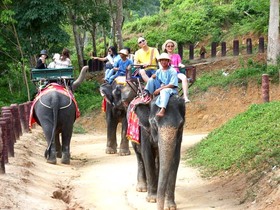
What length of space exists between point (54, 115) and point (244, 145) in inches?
176

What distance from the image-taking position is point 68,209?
36.0 ft

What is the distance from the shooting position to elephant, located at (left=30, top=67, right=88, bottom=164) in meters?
15.8

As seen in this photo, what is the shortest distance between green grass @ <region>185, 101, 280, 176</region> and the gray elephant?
5.55 ft

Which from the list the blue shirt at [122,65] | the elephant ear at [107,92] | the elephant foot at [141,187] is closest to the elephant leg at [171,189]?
the elephant foot at [141,187]

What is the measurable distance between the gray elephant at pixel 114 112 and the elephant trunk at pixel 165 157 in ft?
23.7

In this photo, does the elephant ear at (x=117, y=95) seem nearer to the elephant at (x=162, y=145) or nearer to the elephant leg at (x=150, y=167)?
the elephant at (x=162, y=145)

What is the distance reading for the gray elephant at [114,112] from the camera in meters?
17.7

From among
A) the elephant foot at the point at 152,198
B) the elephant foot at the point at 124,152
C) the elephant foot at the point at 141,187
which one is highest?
the elephant foot at the point at 152,198

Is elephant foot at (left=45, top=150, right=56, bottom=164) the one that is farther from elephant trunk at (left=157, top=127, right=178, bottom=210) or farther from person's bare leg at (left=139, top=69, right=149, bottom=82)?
elephant trunk at (left=157, top=127, right=178, bottom=210)

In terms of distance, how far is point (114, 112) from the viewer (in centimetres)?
1855

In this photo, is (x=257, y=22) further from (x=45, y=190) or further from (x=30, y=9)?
(x=45, y=190)

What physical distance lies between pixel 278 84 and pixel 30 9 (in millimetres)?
11814

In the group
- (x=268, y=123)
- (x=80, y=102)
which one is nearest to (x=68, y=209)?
(x=268, y=123)

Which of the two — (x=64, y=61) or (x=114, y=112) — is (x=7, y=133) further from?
(x=114, y=112)
